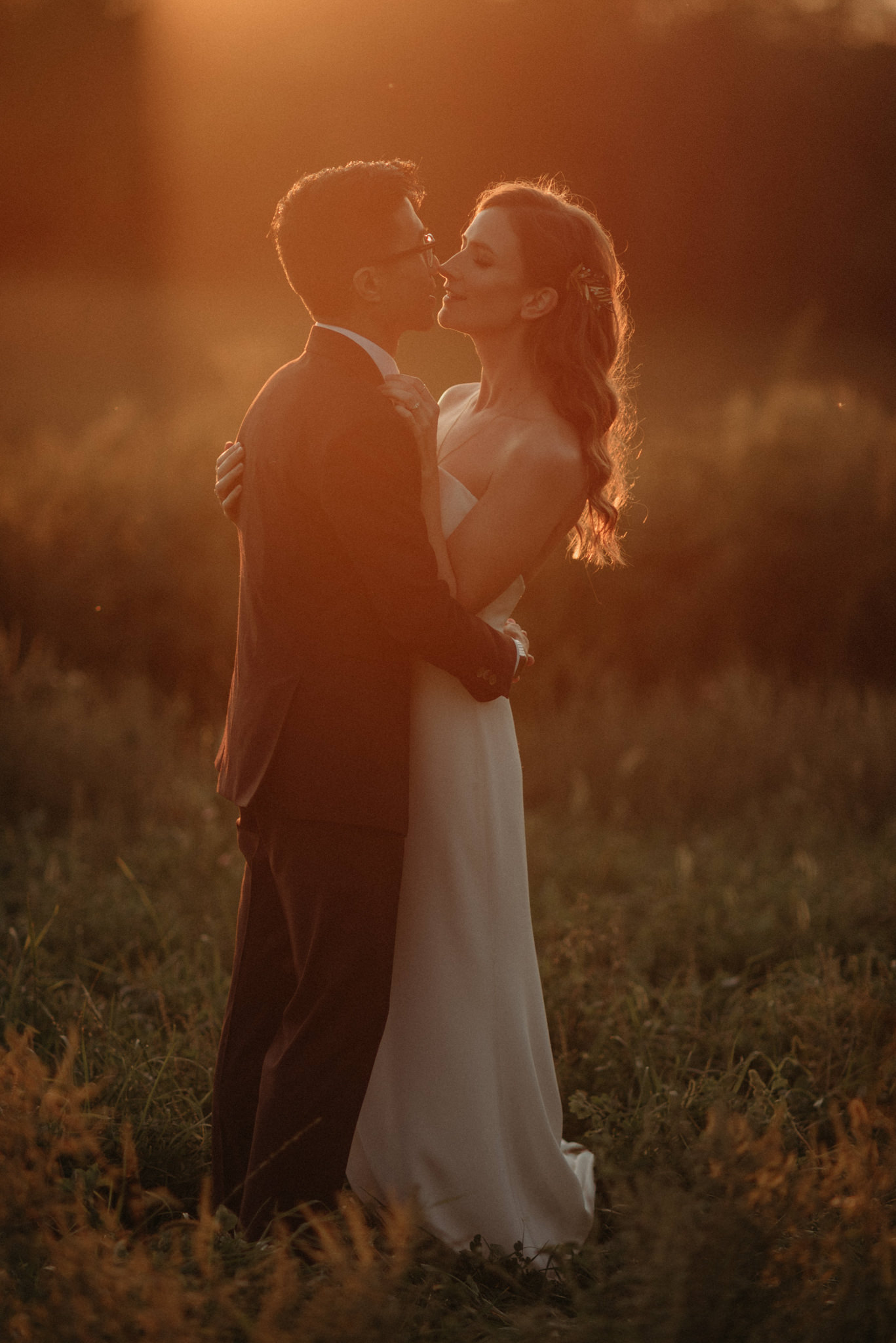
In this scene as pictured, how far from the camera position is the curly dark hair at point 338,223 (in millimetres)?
2465

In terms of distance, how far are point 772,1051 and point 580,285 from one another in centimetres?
241

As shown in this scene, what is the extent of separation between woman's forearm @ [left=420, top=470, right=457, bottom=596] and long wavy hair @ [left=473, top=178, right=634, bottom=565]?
46cm

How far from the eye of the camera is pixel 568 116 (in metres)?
16.3

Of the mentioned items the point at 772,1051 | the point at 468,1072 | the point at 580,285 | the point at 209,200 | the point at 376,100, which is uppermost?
the point at 376,100

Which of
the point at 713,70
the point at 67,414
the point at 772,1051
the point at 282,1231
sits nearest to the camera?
the point at 282,1231

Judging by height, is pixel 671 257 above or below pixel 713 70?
below

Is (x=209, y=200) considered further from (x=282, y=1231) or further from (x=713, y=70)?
(x=282, y=1231)

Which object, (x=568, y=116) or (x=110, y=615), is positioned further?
(x=568, y=116)

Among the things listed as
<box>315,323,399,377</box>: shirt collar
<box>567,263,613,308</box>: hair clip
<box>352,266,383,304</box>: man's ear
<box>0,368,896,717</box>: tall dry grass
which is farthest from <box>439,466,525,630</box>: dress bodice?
<box>0,368,896,717</box>: tall dry grass

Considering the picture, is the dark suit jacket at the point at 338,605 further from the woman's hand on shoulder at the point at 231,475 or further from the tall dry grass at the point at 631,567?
the tall dry grass at the point at 631,567

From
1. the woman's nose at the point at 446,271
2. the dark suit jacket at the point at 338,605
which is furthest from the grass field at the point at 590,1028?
the woman's nose at the point at 446,271

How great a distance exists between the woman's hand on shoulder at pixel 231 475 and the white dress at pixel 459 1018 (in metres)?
0.47

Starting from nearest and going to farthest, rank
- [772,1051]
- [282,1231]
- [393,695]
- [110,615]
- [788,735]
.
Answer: [282,1231], [393,695], [772,1051], [788,735], [110,615]

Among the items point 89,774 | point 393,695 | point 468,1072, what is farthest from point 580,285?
point 89,774
